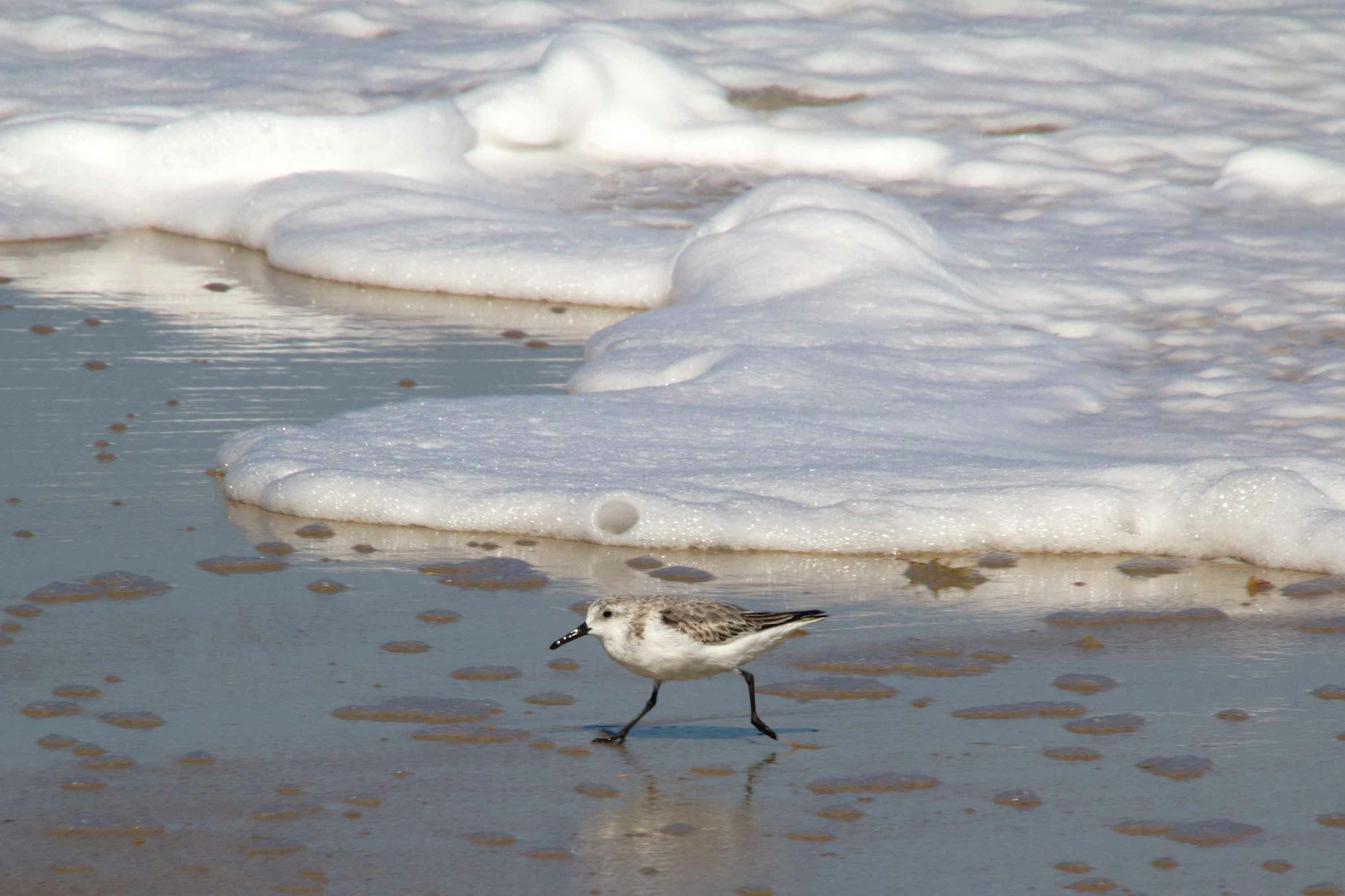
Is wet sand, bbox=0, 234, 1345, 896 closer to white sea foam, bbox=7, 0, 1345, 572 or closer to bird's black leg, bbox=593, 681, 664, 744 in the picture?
bird's black leg, bbox=593, 681, 664, 744

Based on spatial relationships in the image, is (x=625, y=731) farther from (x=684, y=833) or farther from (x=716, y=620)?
(x=684, y=833)

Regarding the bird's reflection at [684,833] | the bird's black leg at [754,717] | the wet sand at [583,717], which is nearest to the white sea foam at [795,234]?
the wet sand at [583,717]

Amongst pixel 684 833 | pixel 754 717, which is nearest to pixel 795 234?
pixel 754 717

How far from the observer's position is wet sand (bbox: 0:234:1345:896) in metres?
2.87

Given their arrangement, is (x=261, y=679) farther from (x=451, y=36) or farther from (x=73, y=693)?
(x=451, y=36)

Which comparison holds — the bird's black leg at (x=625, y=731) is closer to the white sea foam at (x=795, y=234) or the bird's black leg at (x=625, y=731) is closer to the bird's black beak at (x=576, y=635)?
the bird's black beak at (x=576, y=635)

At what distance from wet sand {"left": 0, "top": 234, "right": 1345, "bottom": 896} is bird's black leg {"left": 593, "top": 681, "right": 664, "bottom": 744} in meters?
0.04

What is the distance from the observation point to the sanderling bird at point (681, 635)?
330 cm

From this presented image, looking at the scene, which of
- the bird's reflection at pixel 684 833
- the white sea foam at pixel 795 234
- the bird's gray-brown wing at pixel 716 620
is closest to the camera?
the bird's reflection at pixel 684 833

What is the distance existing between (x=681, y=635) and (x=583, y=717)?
362 mm

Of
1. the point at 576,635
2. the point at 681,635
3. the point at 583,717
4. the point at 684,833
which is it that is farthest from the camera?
the point at 583,717

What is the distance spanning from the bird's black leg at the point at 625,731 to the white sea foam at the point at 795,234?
1.21 meters

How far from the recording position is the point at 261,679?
3.62m

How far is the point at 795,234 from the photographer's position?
7.58 m
